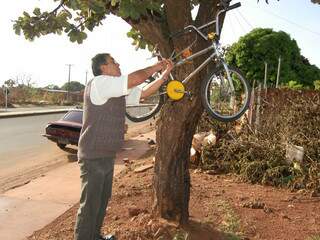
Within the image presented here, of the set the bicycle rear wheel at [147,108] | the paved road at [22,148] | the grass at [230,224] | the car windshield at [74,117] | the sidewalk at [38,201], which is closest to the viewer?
the grass at [230,224]

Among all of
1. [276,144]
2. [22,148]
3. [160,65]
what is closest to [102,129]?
[160,65]

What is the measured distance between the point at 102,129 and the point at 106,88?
402mm

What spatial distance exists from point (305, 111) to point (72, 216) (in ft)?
16.4

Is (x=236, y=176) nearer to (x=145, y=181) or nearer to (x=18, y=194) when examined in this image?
(x=145, y=181)

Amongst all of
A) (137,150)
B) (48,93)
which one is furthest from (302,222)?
(48,93)

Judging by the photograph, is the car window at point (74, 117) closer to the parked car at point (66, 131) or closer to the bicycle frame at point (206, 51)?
the parked car at point (66, 131)

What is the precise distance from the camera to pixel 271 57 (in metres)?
35.0

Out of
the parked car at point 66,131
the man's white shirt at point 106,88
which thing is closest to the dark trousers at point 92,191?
the man's white shirt at point 106,88

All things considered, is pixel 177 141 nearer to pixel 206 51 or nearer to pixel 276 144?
pixel 206 51

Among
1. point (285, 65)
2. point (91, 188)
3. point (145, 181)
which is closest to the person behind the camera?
point (91, 188)

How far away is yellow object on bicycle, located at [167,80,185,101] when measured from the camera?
585cm

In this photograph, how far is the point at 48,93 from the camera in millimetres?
59250

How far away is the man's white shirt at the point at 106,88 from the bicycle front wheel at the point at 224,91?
1.10m

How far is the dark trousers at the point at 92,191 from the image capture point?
5.15 m
